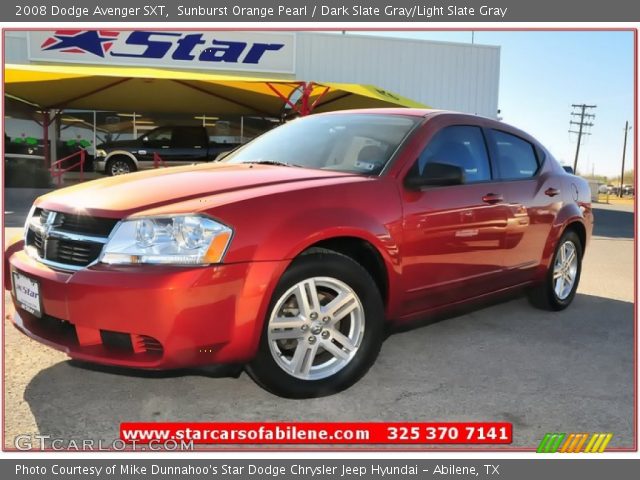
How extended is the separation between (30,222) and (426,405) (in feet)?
7.70

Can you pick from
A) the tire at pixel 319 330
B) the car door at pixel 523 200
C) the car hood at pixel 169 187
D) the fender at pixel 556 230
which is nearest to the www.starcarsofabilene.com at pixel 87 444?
the tire at pixel 319 330

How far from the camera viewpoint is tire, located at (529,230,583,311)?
475 centimetres

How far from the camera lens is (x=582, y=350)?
3939 mm

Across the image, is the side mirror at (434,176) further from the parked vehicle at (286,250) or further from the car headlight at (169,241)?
the car headlight at (169,241)

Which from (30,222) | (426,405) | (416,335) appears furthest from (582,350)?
(30,222)

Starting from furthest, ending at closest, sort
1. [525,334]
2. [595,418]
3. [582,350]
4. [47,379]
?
1. [525,334]
2. [582,350]
3. [47,379]
4. [595,418]

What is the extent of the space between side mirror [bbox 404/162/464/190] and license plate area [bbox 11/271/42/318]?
2008 millimetres

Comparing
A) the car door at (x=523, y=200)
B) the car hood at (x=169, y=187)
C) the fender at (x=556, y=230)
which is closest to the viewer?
the car hood at (x=169, y=187)

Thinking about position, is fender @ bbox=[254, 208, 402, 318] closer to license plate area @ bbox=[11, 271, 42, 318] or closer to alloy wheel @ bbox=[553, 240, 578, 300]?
license plate area @ bbox=[11, 271, 42, 318]

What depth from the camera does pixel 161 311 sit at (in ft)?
7.90

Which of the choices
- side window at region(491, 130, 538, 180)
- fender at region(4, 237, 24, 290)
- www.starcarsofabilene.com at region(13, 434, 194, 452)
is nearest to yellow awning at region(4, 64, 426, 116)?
side window at region(491, 130, 538, 180)

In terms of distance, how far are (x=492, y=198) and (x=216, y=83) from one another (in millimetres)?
11845

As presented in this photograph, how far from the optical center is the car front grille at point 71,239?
2615 millimetres

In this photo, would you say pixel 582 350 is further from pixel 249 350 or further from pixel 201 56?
pixel 201 56
